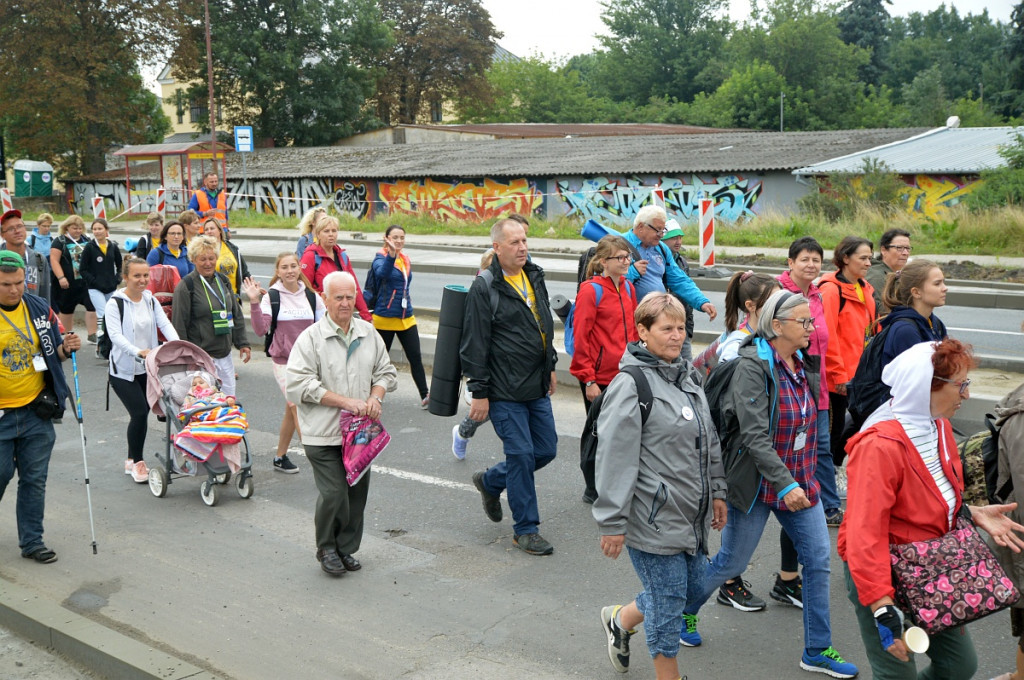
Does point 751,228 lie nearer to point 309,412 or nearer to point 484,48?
point 309,412

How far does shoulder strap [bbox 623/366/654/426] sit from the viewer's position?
418 centimetres

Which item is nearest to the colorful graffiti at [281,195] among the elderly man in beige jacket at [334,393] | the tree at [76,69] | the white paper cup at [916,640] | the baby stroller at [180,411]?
the tree at [76,69]

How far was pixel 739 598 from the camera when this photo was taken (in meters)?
5.45

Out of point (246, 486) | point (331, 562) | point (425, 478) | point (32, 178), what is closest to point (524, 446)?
point (331, 562)

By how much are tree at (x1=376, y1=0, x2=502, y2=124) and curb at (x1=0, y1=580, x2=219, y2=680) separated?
205 feet

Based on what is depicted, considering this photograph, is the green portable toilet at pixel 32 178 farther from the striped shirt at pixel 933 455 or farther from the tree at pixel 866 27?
the tree at pixel 866 27

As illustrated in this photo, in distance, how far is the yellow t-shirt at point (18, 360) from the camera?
6297 millimetres

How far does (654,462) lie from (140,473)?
5.32 meters

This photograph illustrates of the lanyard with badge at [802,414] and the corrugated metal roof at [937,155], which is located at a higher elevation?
the corrugated metal roof at [937,155]

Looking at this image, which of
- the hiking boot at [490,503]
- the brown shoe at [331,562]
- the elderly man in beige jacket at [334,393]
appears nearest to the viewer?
the elderly man in beige jacket at [334,393]

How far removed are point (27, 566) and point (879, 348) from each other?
209 inches

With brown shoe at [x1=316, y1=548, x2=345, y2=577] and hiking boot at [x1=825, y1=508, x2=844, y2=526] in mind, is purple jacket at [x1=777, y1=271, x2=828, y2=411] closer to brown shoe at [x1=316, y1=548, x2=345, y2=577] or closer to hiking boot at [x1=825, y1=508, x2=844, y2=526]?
hiking boot at [x1=825, y1=508, x2=844, y2=526]

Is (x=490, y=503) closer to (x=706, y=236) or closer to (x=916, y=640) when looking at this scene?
(x=916, y=640)

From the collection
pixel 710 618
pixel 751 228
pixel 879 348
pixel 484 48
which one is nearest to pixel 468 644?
pixel 710 618
